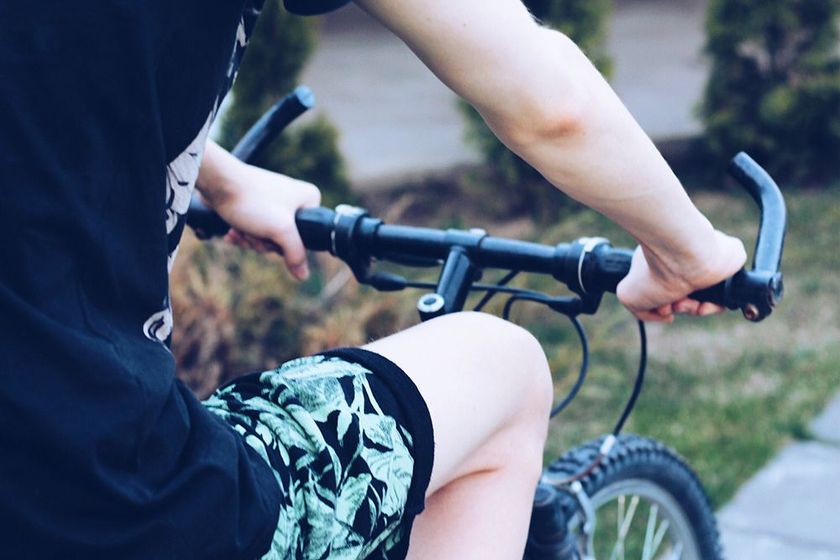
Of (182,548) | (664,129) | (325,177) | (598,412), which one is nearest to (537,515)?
(182,548)

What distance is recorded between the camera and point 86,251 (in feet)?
3.73

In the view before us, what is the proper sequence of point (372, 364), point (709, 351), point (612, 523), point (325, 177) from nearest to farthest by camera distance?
point (372, 364), point (612, 523), point (709, 351), point (325, 177)

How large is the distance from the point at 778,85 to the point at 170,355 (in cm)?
664

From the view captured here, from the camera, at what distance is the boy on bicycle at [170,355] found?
1.11 meters

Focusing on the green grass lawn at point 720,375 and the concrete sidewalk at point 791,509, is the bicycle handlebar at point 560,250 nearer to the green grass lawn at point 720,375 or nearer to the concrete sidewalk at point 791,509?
the concrete sidewalk at point 791,509

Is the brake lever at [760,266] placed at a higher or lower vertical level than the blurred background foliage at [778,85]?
higher

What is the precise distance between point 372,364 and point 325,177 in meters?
4.65

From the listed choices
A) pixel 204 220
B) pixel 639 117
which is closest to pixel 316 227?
pixel 204 220

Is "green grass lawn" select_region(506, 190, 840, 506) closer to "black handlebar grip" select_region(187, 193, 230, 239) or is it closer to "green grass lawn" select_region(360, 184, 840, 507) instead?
"green grass lawn" select_region(360, 184, 840, 507)

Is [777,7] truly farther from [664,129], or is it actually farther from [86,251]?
[86,251]

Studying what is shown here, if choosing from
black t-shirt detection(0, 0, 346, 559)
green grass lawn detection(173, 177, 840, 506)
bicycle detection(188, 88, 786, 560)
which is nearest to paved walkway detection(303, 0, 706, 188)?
green grass lawn detection(173, 177, 840, 506)

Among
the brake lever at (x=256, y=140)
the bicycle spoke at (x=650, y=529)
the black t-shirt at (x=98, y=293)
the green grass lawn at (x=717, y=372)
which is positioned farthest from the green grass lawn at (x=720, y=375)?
the black t-shirt at (x=98, y=293)

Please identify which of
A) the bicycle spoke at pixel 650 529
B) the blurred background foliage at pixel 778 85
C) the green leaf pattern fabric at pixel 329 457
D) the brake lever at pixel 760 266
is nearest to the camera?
the green leaf pattern fabric at pixel 329 457

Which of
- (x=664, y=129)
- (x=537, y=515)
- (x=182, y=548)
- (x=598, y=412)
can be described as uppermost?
(x=182, y=548)
